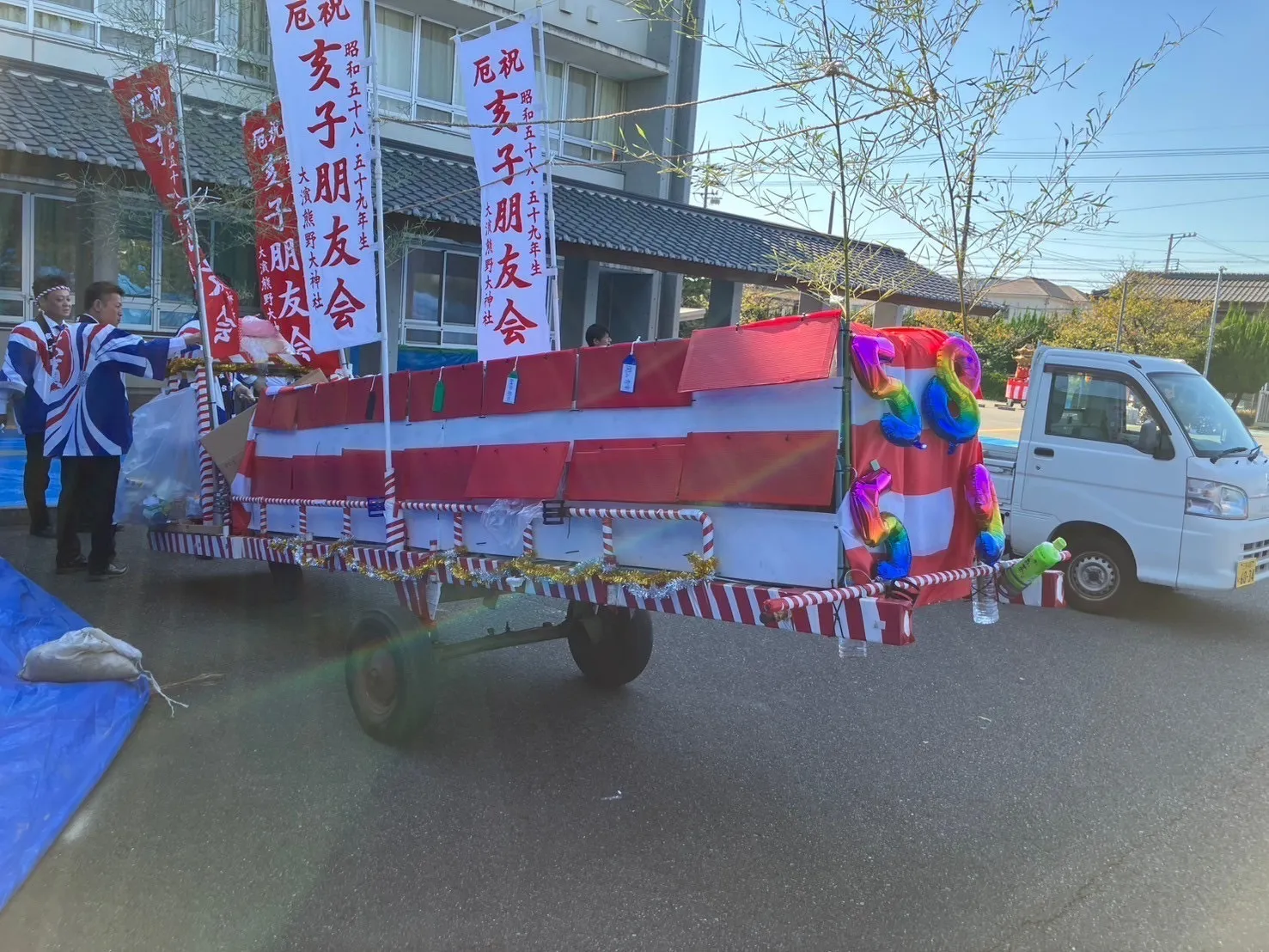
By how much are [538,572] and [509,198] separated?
13.6 ft

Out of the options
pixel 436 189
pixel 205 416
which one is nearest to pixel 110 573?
pixel 205 416

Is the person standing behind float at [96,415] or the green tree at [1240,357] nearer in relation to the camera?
the person standing behind float at [96,415]

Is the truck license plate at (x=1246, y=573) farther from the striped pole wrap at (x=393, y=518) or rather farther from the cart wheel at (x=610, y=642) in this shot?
the striped pole wrap at (x=393, y=518)

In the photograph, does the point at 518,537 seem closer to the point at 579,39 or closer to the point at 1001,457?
the point at 1001,457

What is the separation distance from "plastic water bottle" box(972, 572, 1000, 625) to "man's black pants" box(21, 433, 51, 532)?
711 centimetres

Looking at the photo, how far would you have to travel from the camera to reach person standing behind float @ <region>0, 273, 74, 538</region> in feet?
22.8

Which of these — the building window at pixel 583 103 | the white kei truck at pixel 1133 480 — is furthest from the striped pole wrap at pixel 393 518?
the building window at pixel 583 103

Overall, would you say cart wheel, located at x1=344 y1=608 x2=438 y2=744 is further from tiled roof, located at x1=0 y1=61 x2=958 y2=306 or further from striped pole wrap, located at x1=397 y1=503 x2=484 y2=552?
tiled roof, located at x1=0 y1=61 x2=958 y2=306

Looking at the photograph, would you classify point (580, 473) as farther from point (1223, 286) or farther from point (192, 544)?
point (1223, 286)

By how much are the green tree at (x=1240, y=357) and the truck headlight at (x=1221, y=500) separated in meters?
33.5

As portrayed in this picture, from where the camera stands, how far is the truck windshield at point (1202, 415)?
6.77 m

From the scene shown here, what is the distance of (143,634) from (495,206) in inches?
152

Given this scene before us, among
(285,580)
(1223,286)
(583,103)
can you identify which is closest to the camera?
(285,580)

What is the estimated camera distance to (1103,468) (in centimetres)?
704
